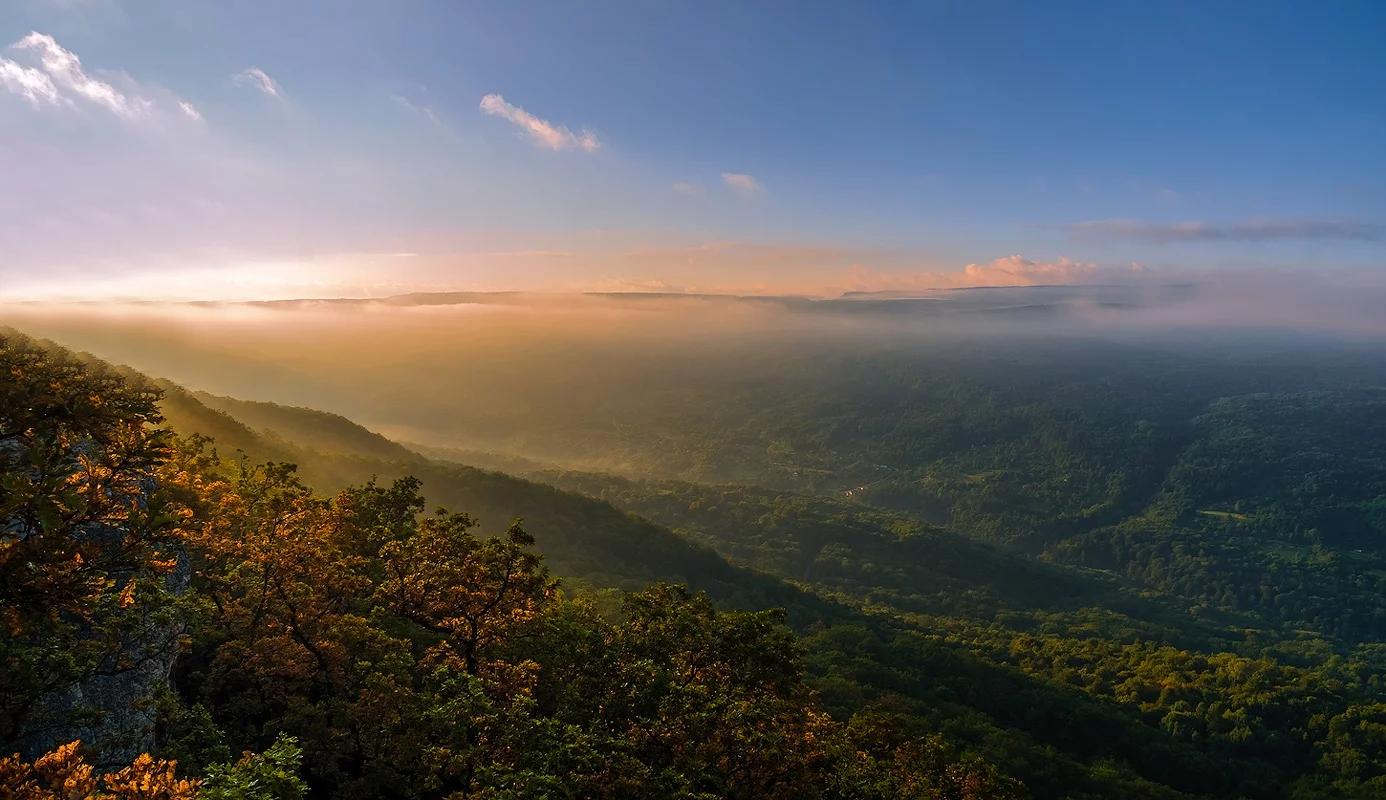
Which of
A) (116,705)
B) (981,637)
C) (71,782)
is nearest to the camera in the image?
(71,782)

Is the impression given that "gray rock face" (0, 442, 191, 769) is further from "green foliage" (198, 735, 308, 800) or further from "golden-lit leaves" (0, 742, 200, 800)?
"golden-lit leaves" (0, 742, 200, 800)

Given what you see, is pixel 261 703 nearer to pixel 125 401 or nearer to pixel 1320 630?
pixel 125 401

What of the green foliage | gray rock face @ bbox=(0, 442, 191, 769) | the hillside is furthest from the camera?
the hillside

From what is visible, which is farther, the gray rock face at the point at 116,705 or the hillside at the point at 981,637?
the hillside at the point at 981,637

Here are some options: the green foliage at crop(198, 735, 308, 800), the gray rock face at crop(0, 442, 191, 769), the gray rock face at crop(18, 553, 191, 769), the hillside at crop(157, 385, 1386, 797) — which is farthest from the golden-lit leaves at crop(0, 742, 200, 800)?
the hillside at crop(157, 385, 1386, 797)

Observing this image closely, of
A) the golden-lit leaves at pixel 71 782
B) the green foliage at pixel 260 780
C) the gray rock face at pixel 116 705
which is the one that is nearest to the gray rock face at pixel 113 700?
the gray rock face at pixel 116 705

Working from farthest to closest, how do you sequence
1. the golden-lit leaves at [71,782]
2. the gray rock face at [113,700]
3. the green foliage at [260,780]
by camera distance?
the gray rock face at [113,700] → the green foliage at [260,780] → the golden-lit leaves at [71,782]

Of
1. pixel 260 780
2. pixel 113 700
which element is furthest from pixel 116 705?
pixel 260 780

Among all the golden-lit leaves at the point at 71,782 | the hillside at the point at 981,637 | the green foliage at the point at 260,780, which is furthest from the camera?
the hillside at the point at 981,637

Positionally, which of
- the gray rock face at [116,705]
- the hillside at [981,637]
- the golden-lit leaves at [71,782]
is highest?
the golden-lit leaves at [71,782]

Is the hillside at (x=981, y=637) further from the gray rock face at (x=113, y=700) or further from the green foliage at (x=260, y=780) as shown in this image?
the green foliage at (x=260, y=780)

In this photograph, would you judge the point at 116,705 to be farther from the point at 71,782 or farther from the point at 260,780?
the point at 71,782

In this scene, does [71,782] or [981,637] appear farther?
[981,637]
